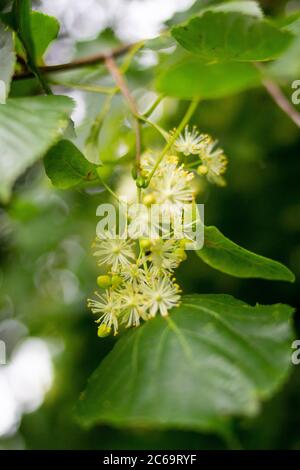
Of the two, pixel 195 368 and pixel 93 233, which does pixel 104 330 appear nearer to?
pixel 195 368

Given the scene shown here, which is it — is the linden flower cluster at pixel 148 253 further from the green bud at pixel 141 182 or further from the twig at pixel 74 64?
the twig at pixel 74 64

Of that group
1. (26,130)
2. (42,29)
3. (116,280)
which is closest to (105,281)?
(116,280)

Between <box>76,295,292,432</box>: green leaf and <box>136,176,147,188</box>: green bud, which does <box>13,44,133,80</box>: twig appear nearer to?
<box>136,176,147,188</box>: green bud

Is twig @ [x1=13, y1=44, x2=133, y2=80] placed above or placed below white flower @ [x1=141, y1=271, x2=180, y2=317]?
above

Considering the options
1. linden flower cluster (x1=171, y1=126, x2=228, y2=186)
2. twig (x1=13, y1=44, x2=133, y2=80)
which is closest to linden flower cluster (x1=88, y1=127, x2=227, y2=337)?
linden flower cluster (x1=171, y1=126, x2=228, y2=186)

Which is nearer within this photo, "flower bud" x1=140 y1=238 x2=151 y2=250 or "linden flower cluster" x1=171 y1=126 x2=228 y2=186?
"flower bud" x1=140 y1=238 x2=151 y2=250

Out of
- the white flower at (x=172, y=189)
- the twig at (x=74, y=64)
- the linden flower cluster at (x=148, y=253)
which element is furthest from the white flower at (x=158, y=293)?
the twig at (x=74, y=64)
